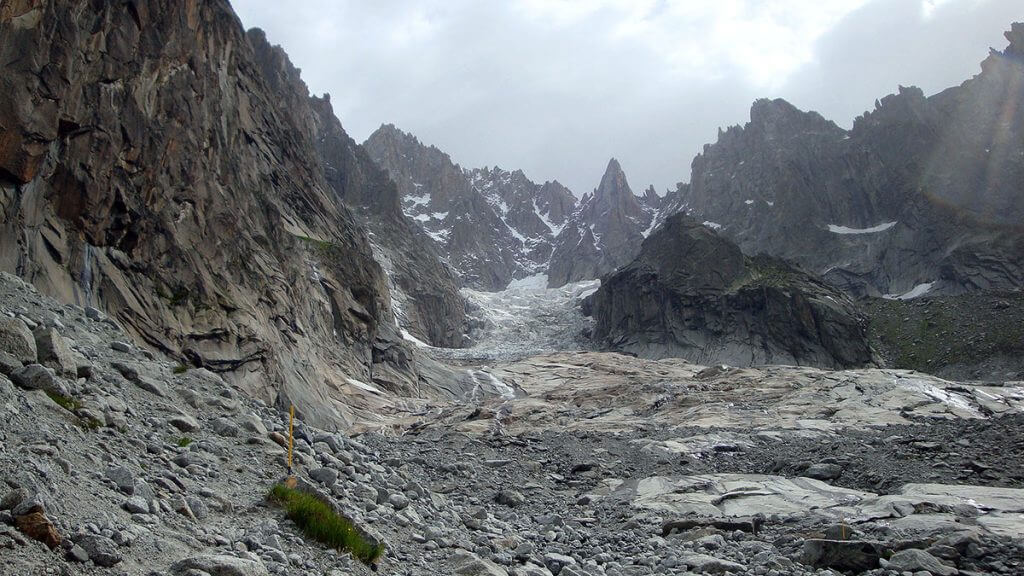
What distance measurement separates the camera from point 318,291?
77812mm

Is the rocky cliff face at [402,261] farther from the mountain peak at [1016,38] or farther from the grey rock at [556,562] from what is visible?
the mountain peak at [1016,38]

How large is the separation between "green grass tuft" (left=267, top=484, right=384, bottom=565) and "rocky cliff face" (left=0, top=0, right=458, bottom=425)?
22.7 metres

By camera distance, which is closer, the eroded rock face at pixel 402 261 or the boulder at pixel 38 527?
the boulder at pixel 38 527

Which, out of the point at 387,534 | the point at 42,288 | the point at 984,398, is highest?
the point at 42,288

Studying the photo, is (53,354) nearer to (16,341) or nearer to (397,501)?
(16,341)

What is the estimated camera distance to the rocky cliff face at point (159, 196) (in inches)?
1222

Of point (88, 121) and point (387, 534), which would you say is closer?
point (387, 534)

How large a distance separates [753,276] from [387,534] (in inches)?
6313

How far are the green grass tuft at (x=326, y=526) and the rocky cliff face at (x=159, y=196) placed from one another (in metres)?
22.7

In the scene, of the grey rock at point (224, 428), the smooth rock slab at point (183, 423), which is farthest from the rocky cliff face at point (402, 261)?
the smooth rock slab at point (183, 423)

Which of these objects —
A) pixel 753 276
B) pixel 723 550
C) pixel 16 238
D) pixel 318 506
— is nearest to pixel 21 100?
pixel 16 238

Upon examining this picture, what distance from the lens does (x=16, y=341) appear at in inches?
448

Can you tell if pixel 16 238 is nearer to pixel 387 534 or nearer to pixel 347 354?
pixel 387 534

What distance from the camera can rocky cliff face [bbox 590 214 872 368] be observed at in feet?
466
